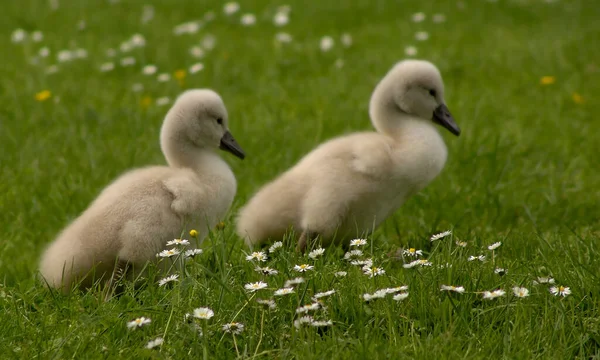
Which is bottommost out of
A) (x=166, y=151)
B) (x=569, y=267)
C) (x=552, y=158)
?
(x=552, y=158)

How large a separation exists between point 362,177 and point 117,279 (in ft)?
4.71

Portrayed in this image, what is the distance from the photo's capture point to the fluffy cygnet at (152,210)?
4.34 metres

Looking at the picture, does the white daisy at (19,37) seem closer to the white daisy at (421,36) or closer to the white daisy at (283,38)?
the white daisy at (283,38)

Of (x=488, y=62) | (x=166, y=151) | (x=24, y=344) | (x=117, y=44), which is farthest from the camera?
(x=117, y=44)

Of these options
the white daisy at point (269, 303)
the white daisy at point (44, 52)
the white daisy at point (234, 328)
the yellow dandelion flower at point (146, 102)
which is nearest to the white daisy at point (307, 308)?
the white daisy at point (269, 303)

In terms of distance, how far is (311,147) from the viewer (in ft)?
24.1

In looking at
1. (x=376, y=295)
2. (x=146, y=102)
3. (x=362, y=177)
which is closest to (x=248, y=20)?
(x=146, y=102)

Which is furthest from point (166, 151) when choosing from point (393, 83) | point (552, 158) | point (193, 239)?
point (552, 158)

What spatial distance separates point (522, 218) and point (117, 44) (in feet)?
19.7

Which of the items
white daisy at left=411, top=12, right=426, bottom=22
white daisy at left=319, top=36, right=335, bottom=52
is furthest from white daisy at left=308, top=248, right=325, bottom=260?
white daisy at left=411, top=12, right=426, bottom=22

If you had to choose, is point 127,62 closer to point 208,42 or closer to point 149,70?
point 149,70

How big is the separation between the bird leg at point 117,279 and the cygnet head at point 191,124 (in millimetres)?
783

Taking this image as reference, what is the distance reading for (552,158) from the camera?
24.1ft

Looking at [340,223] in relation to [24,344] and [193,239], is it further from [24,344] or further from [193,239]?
[24,344]
